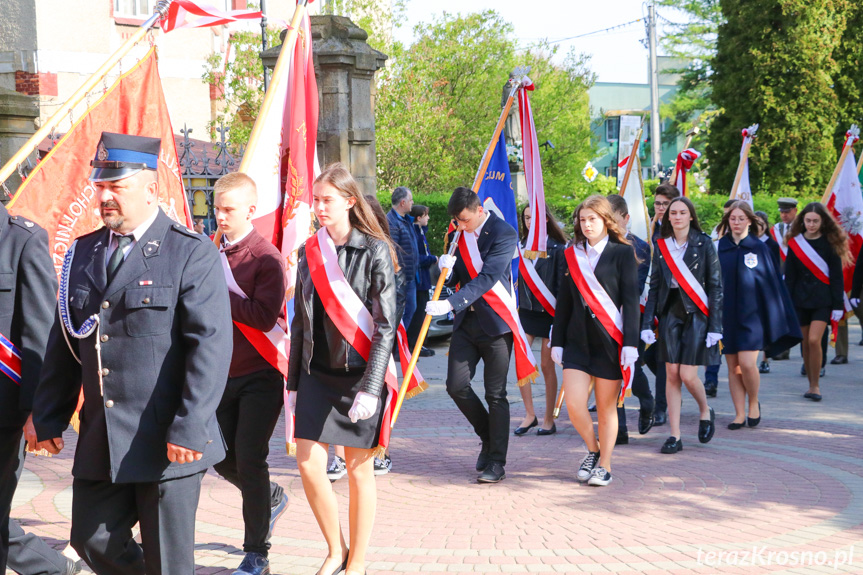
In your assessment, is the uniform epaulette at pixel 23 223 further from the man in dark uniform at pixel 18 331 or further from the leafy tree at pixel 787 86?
the leafy tree at pixel 787 86

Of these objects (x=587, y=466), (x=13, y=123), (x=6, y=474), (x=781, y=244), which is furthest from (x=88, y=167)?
(x=781, y=244)

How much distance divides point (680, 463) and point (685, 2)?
3471 centimetres

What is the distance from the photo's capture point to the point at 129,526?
3.63 m

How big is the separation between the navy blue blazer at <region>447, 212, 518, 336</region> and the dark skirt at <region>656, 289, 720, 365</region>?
5.25 ft

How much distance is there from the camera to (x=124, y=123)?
6.26 m

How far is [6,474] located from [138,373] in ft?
3.66

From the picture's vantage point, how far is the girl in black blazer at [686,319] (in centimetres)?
781

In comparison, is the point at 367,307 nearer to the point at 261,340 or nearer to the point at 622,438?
the point at 261,340

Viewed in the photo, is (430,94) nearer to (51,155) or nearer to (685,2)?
(685,2)

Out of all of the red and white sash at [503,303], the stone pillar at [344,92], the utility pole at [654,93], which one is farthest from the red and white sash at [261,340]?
the utility pole at [654,93]

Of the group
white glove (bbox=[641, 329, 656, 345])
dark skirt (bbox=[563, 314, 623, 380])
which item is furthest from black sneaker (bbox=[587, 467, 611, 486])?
white glove (bbox=[641, 329, 656, 345])

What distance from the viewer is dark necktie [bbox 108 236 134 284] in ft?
11.8

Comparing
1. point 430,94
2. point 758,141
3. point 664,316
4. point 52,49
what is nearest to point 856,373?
point 664,316

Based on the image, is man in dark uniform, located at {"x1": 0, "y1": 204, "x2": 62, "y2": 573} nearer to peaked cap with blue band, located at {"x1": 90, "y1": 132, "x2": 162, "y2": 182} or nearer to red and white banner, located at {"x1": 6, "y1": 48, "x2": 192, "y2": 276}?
peaked cap with blue band, located at {"x1": 90, "y1": 132, "x2": 162, "y2": 182}
